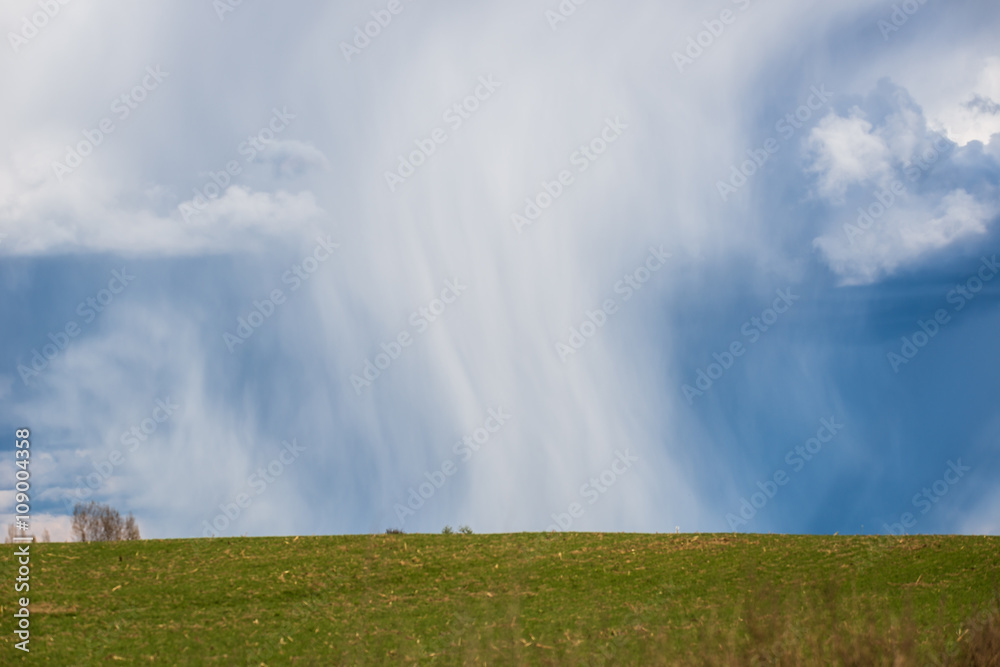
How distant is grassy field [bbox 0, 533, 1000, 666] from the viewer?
13.7 metres

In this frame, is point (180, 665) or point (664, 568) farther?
point (664, 568)

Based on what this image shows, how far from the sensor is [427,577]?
18234mm

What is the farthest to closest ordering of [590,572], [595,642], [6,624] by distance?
[590,572], [6,624], [595,642]

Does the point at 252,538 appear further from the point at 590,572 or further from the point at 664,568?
the point at 664,568

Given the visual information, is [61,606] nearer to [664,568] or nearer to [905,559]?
[664,568]

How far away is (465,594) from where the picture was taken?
17.0m

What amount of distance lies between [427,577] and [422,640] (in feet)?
13.1

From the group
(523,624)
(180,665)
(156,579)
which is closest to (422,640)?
(523,624)

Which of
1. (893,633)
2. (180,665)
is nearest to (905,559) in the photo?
(893,633)

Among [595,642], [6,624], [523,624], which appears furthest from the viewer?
[6,624]

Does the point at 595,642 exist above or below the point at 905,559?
below

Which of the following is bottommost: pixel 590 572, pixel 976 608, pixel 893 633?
pixel 893 633

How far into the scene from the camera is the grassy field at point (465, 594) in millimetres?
13734

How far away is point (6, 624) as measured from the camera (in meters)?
16.1
